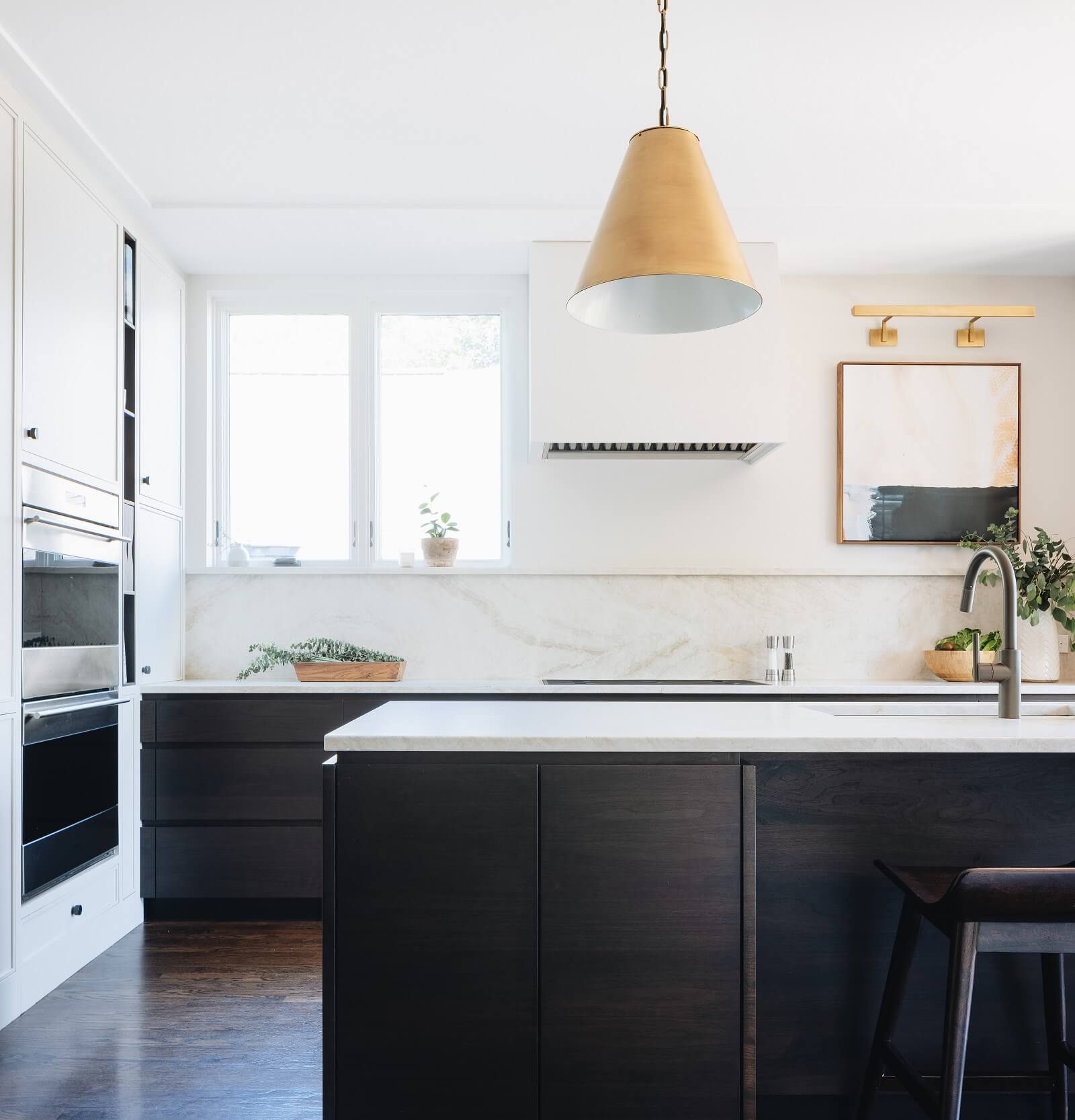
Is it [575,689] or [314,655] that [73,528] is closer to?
[314,655]

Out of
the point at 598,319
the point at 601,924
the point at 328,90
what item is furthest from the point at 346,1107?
the point at 328,90

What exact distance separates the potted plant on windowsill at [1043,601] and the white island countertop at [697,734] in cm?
194

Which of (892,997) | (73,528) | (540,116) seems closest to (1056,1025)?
(892,997)

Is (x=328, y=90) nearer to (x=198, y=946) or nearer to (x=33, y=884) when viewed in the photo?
(x=33, y=884)

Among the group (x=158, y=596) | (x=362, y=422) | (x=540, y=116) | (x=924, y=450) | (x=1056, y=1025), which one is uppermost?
(x=540, y=116)

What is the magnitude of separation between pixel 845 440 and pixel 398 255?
207 centimetres

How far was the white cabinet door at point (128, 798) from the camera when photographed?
326 centimetres

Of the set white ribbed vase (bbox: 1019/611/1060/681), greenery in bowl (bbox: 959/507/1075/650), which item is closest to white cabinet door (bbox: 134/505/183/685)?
greenery in bowl (bbox: 959/507/1075/650)

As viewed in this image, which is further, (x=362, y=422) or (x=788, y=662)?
(x=362, y=422)

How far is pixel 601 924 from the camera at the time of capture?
1.72 metres

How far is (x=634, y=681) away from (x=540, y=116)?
2206 millimetres

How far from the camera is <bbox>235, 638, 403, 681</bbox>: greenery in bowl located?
12.1 ft

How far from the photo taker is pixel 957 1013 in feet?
5.02

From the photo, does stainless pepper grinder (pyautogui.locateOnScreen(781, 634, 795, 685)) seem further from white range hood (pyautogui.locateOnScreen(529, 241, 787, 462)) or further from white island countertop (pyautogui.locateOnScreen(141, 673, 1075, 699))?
white range hood (pyautogui.locateOnScreen(529, 241, 787, 462))
